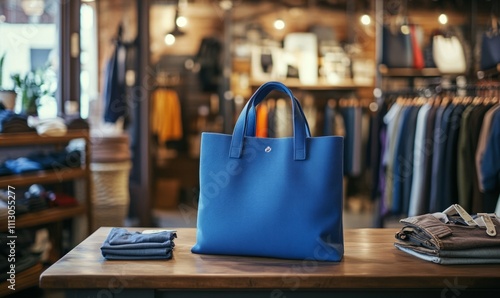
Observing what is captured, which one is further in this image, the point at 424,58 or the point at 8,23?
the point at 424,58

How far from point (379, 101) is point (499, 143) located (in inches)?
75.1

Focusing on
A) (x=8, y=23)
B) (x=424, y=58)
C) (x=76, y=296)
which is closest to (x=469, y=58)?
(x=424, y=58)

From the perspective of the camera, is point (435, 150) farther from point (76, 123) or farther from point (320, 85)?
point (320, 85)

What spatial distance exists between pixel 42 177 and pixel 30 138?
26 centimetres

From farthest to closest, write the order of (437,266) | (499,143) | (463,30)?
(463,30) → (499,143) → (437,266)

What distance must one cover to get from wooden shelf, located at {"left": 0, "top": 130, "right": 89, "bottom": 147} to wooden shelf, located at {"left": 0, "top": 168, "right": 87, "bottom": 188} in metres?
0.19

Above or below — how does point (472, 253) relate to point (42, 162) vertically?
below

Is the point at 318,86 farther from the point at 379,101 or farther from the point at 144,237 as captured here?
the point at 144,237

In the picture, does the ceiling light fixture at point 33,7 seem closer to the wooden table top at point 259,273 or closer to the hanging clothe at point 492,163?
the hanging clothe at point 492,163

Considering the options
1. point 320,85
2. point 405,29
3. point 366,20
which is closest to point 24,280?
point 405,29

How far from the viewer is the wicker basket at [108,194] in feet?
16.8

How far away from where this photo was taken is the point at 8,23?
442 centimetres

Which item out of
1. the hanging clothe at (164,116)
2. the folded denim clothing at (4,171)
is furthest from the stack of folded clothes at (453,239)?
the hanging clothe at (164,116)

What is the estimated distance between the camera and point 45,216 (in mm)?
3906
